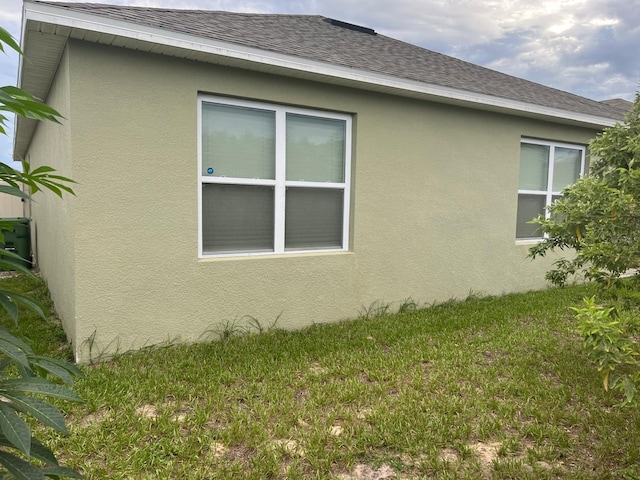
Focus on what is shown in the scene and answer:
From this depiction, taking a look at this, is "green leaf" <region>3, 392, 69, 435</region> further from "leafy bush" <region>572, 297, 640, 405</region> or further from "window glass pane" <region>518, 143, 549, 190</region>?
"window glass pane" <region>518, 143, 549, 190</region>

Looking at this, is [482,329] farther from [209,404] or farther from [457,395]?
[209,404]

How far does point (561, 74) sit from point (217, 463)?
19229 mm

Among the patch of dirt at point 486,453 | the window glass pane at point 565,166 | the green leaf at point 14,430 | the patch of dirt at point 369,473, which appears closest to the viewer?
the green leaf at point 14,430

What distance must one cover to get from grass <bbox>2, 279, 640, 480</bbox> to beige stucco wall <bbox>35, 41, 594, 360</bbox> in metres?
0.54

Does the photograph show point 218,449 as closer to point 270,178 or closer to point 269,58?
point 270,178

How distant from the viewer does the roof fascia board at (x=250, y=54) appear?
350cm

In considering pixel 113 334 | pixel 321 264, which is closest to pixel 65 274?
pixel 113 334

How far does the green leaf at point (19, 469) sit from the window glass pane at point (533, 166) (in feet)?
24.7

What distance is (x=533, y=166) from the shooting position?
729 centimetres

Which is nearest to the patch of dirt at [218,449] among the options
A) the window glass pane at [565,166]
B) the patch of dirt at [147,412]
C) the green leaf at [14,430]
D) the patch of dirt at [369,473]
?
the patch of dirt at [147,412]

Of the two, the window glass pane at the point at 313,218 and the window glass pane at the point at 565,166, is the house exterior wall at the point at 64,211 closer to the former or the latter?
the window glass pane at the point at 313,218

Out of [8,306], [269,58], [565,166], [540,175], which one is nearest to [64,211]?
[269,58]

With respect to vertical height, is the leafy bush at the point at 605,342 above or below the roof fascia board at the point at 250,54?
below

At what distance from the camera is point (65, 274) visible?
4.64 meters
